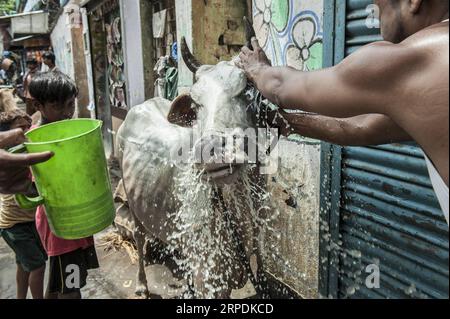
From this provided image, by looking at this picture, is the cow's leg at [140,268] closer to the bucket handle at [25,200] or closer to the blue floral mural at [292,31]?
the bucket handle at [25,200]

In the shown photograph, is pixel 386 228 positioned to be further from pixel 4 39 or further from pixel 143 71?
pixel 4 39

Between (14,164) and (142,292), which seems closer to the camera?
(14,164)

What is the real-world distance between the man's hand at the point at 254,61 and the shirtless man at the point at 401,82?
0.28 meters

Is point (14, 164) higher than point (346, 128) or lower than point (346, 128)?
lower

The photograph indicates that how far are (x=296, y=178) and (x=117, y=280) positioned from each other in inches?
89.6

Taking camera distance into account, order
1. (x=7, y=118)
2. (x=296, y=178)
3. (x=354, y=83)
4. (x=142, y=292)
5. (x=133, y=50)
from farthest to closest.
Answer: (x=133, y=50), (x=142, y=292), (x=296, y=178), (x=7, y=118), (x=354, y=83)

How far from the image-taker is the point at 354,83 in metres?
1.44

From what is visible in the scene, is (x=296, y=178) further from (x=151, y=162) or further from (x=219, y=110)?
(x=219, y=110)

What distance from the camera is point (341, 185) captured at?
123 inches

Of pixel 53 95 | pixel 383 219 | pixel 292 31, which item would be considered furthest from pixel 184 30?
pixel 383 219

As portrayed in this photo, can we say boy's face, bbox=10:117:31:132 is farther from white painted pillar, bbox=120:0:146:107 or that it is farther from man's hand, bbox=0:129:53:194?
white painted pillar, bbox=120:0:146:107

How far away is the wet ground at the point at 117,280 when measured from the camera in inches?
156

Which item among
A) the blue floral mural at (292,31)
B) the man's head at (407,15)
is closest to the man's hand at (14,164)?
the man's head at (407,15)

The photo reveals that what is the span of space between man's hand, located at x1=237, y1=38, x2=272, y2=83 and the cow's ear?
1.53 ft
